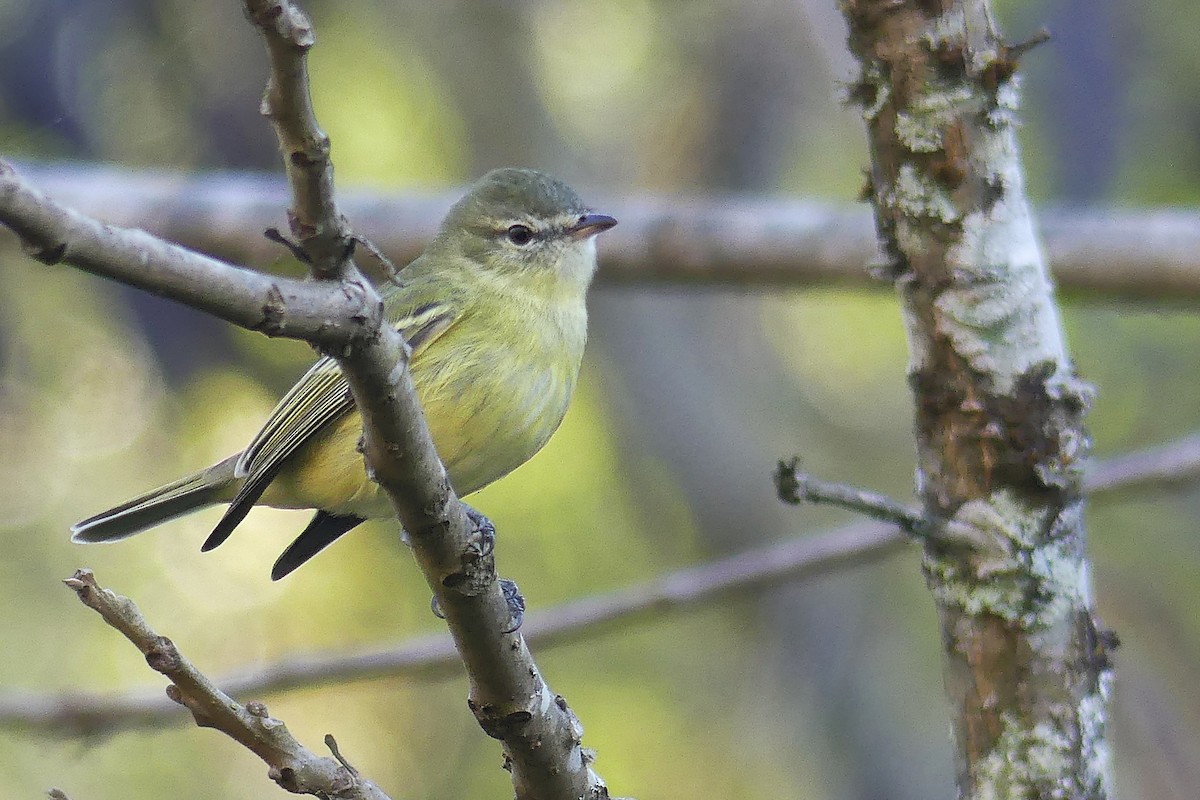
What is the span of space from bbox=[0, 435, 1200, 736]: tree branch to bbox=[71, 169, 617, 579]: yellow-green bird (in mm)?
1094

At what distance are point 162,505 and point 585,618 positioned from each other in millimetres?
1816

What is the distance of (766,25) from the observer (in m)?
9.93

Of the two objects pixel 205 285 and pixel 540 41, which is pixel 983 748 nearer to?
pixel 205 285

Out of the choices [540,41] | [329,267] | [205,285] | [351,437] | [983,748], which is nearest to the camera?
[205,285]

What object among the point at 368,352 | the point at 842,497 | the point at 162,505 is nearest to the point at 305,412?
the point at 162,505

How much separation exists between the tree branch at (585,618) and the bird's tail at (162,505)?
106 centimetres

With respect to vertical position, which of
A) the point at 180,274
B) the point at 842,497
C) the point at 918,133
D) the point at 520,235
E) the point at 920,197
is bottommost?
the point at 180,274

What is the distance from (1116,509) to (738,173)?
360cm

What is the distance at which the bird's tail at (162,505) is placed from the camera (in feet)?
13.8

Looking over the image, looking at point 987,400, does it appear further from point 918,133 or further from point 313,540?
point 313,540

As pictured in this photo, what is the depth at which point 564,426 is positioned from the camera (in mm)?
9531

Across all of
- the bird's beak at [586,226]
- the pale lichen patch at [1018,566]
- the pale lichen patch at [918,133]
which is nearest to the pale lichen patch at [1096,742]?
the pale lichen patch at [1018,566]

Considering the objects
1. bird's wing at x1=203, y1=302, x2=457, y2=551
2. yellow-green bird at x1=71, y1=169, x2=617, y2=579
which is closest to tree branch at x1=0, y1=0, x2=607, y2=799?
yellow-green bird at x1=71, y1=169, x2=617, y2=579

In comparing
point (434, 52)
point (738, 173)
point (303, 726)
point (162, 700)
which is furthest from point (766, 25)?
point (162, 700)
